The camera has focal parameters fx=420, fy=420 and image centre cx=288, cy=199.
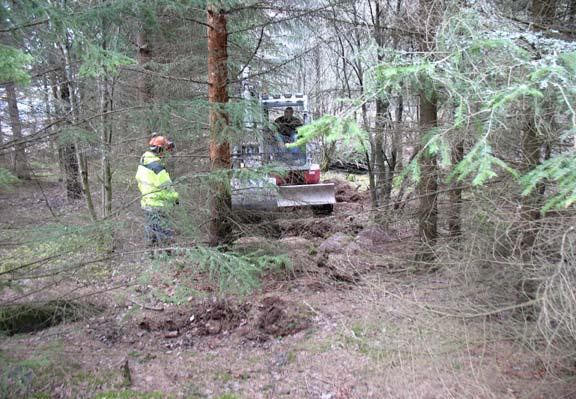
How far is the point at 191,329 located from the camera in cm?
581

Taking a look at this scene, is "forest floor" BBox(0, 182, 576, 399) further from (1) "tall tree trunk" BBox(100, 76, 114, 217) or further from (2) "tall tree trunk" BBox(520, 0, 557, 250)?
(1) "tall tree trunk" BBox(100, 76, 114, 217)

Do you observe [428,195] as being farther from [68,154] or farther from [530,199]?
[68,154]

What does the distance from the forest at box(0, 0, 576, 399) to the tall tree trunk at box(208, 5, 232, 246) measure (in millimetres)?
29

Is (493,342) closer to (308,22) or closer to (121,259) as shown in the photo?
(121,259)

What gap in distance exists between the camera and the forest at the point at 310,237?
316 centimetres

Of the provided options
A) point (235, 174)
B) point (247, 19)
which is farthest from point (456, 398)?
point (247, 19)

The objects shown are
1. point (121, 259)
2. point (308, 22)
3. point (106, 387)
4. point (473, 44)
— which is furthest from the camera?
point (308, 22)

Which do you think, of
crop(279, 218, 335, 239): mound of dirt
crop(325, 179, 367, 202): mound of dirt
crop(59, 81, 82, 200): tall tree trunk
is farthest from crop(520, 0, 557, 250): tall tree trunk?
crop(325, 179, 367, 202): mound of dirt

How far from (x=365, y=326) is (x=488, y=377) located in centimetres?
158

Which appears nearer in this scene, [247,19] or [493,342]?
[493,342]

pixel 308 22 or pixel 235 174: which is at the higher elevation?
pixel 308 22

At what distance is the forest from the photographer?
316 centimetres

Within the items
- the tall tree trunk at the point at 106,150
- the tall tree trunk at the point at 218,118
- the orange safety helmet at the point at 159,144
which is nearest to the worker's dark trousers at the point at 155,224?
the tall tree trunk at the point at 218,118

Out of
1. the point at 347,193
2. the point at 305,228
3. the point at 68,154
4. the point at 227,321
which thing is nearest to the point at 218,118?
the point at 227,321
